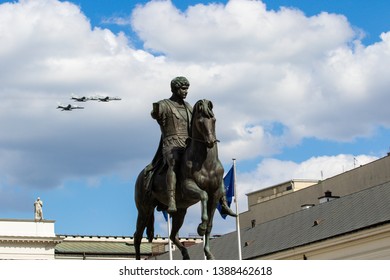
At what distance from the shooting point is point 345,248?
6631 cm

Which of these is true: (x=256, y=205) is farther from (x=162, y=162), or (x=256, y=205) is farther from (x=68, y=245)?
(x=162, y=162)

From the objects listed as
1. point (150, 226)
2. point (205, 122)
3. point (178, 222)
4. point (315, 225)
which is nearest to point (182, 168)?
point (205, 122)

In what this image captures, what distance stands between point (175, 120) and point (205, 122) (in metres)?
1.54

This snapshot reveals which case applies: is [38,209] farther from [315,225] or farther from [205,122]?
[205,122]

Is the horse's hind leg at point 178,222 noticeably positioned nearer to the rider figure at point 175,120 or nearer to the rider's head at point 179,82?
the rider figure at point 175,120

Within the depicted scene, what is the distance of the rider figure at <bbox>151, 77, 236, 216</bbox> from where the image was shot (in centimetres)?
2651

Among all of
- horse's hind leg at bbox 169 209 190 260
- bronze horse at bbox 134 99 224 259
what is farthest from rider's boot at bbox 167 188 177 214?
horse's hind leg at bbox 169 209 190 260

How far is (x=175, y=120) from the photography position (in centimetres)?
2677

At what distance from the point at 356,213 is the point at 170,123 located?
4424 centimetres

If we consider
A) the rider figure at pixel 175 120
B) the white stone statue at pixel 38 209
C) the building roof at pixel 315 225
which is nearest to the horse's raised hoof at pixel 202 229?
the rider figure at pixel 175 120

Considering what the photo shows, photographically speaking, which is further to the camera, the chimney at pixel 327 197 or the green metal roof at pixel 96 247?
the green metal roof at pixel 96 247

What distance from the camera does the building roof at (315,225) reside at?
6788 centimetres
